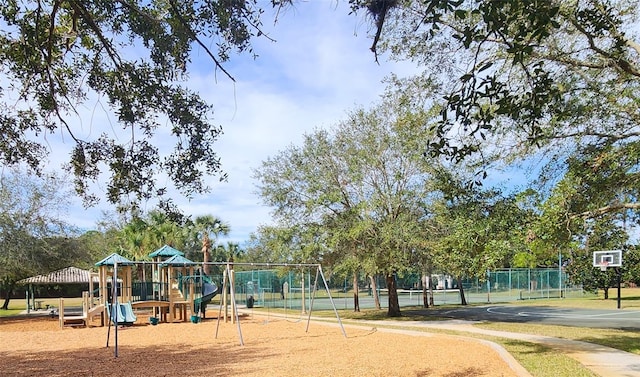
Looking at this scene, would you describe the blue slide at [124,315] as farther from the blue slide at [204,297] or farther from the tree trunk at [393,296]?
Answer: the tree trunk at [393,296]

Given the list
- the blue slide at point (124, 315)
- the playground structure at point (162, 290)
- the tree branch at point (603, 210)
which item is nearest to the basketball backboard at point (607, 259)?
the tree branch at point (603, 210)

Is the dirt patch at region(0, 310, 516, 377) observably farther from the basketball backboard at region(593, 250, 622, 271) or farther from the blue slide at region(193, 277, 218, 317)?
the basketball backboard at region(593, 250, 622, 271)

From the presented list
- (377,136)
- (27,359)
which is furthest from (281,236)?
(27,359)

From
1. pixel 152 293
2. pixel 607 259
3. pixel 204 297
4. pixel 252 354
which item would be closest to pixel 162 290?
pixel 152 293

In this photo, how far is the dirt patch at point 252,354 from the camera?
33.9ft

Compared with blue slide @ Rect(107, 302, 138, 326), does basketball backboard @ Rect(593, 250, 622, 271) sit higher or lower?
higher

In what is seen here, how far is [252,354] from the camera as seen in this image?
42.3 feet

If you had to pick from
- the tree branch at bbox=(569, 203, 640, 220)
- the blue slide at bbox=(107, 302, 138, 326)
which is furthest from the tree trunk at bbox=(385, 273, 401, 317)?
the tree branch at bbox=(569, 203, 640, 220)

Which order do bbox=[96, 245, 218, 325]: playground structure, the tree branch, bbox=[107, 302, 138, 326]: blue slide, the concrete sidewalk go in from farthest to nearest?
bbox=[96, 245, 218, 325]: playground structure
bbox=[107, 302, 138, 326]: blue slide
the tree branch
the concrete sidewalk

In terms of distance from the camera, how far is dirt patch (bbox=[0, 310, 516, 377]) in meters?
10.3

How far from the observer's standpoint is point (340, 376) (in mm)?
9516

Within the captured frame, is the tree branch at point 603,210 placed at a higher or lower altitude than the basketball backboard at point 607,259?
higher

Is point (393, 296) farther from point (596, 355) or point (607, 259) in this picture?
point (596, 355)

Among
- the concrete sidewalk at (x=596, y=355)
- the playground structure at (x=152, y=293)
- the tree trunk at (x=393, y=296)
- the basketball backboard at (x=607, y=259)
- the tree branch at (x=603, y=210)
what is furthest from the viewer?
the basketball backboard at (x=607, y=259)
